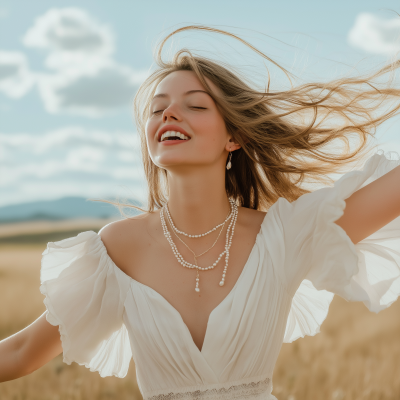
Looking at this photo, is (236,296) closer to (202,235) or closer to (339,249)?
(202,235)

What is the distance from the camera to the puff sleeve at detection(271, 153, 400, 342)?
7.54ft

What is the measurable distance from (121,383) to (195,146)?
2.91m

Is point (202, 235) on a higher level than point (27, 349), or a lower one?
higher

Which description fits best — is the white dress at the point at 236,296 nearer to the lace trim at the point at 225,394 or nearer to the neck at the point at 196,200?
the lace trim at the point at 225,394

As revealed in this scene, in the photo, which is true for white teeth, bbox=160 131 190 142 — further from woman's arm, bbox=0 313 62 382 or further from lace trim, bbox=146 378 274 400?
lace trim, bbox=146 378 274 400

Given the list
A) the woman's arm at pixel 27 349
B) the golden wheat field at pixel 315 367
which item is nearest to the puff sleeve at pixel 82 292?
the woman's arm at pixel 27 349

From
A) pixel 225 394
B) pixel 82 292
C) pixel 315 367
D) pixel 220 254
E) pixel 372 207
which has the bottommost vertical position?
pixel 315 367

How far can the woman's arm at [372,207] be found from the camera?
7.48 ft

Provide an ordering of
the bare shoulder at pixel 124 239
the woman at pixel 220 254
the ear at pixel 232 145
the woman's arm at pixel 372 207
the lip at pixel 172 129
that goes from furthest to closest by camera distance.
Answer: the ear at pixel 232 145
the bare shoulder at pixel 124 239
the lip at pixel 172 129
the woman at pixel 220 254
the woman's arm at pixel 372 207

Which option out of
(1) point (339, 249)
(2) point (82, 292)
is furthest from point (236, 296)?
(2) point (82, 292)

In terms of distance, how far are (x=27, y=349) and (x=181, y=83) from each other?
5.53ft

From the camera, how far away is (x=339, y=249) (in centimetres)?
230

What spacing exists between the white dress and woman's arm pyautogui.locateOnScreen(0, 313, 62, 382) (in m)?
0.13

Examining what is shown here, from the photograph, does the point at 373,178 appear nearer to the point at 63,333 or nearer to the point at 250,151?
the point at 250,151
